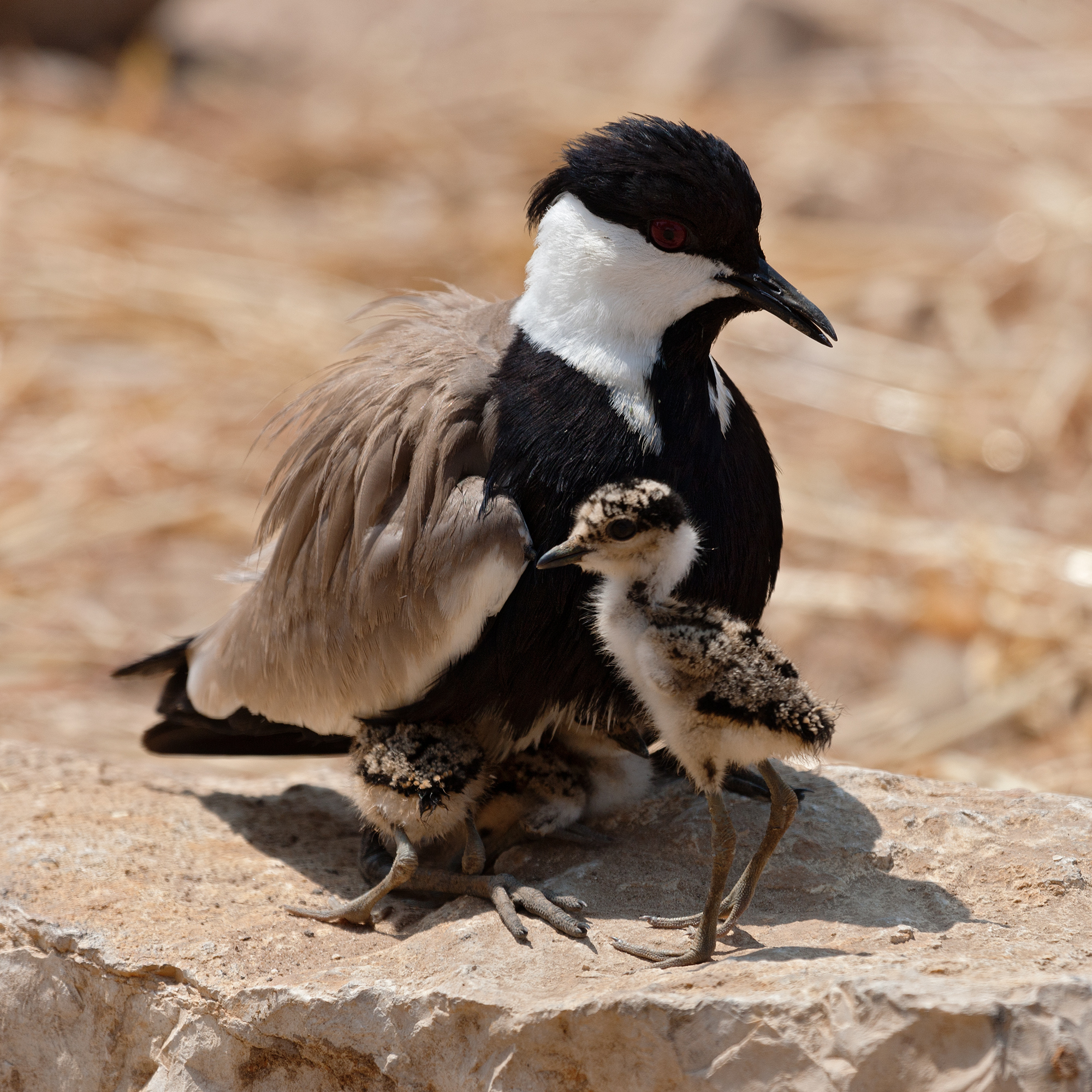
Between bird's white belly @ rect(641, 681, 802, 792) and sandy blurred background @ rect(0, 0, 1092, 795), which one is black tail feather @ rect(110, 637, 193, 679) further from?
bird's white belly @ rect(641, 681, 802, 792)

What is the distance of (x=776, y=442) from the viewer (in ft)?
23.2

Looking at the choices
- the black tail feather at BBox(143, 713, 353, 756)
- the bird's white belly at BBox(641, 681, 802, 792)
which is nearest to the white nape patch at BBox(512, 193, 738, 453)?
the bird's white belly at BBox(641, 681, 802, 792)

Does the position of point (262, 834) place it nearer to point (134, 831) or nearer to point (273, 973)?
point (134, 831)

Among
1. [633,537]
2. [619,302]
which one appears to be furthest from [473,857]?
[619,302]

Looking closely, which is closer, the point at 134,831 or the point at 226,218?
the point at 134,831

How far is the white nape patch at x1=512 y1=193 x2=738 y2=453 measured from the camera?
3.15 m

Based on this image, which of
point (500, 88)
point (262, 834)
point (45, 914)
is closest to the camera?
point (45, 914)

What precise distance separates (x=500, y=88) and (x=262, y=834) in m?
8.45

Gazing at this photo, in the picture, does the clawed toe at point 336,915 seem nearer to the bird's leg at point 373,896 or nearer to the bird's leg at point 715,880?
the bird's leg at point 373,896

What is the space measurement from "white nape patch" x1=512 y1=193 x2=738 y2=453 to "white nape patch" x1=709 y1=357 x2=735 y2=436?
181mm

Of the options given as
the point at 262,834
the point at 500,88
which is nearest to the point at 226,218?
the point at 500,88

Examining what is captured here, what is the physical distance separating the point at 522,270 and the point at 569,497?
18.6ft

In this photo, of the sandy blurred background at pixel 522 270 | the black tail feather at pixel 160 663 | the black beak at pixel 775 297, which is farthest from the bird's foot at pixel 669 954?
the sandy blurred background at pixel 522 270

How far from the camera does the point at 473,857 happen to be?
3332 mm
